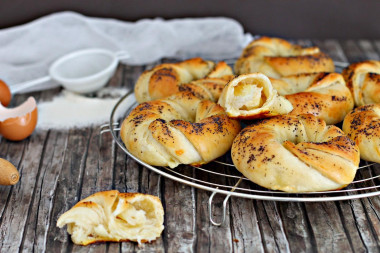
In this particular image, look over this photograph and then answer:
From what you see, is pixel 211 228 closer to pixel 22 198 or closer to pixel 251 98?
pixel 251 98

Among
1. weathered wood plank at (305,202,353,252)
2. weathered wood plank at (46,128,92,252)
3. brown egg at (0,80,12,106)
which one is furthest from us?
brown egg at (0,80,12,106)

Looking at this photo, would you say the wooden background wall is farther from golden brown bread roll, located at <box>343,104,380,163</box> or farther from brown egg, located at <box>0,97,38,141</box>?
golden brown bread roll, located at <box>343,104,380,163</box>

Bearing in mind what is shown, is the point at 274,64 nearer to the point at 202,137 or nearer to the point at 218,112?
the point at 218,112

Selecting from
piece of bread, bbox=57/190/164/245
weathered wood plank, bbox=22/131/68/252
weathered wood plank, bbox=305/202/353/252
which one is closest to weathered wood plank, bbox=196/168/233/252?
piece of bread, bbox=57/190/164/245

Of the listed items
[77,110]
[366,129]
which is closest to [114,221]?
[366,129]

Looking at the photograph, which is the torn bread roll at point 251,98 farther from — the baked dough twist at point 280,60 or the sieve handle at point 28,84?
the sieve handle at point 28,84

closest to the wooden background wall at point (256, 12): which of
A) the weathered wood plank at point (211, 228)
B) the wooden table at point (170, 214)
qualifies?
the wooden table at point (170, 214)
